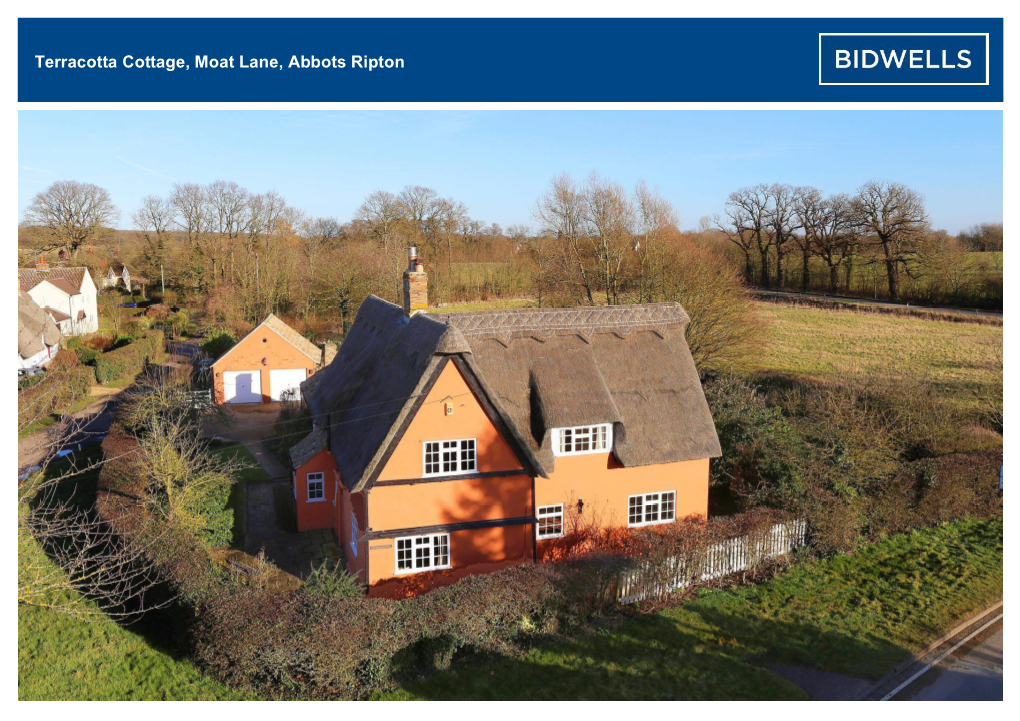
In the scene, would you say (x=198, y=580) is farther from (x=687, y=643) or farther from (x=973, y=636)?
(x=973, y=636)

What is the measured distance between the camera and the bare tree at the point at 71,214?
5319 centimetres

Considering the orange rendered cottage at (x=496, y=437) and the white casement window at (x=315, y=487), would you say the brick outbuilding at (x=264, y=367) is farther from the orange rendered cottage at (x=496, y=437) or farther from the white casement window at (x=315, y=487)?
the white casement window at (x=315, y=487)

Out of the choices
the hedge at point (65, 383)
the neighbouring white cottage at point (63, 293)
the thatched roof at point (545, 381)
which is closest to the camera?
the thatched roof at point (545, 381)

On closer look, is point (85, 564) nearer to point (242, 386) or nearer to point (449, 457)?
point (449, 457)

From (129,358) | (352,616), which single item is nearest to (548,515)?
(352,616)

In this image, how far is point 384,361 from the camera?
18469 mm

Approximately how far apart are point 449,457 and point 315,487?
544cm

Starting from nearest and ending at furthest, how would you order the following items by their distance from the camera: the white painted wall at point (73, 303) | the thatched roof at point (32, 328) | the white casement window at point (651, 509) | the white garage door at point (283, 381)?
the white casement window at point (651, 509), the white garage door at point (283, 381), the thatched roof at point (32, 328), the white painted wall at point (73, 303)

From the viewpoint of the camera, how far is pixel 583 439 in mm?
17172

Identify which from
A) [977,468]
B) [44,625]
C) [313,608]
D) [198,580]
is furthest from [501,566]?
[977,468]

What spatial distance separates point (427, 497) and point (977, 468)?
15456 millimetres

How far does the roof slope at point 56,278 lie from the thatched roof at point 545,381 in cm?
3968

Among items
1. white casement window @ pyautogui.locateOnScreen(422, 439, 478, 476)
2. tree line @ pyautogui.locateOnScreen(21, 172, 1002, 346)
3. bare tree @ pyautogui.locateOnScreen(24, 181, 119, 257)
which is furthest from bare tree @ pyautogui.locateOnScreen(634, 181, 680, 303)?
bare tree @ pyautogui.locateOnScreen(24, 181, 119, 257)

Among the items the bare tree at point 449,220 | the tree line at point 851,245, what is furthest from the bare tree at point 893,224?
the bare tree at point 449,220
